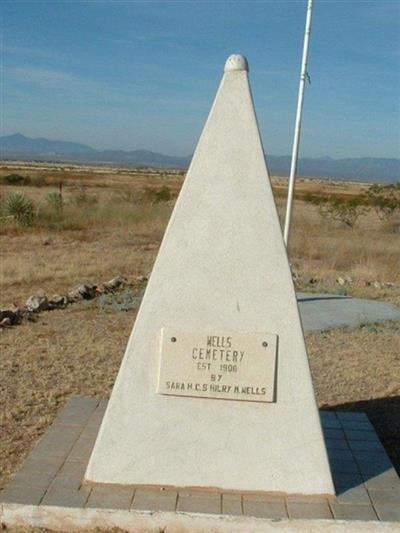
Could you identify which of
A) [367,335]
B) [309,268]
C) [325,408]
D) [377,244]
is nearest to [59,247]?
[309,268]

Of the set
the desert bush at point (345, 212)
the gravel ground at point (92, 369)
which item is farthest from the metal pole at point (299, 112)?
the desert bush at point (345, 212)

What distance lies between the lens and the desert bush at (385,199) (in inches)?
930

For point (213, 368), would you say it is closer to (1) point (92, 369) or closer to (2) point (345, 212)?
(1) point (92, 369)

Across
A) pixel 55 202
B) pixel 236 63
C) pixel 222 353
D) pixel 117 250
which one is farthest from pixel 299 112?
pixel 55 202

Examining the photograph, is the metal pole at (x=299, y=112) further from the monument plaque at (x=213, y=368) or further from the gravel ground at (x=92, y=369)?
the monument plaque at (x=213, y=368)

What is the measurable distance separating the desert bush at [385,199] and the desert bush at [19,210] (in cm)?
1121

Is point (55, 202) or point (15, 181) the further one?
point (15, 181)

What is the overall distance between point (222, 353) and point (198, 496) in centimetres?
68

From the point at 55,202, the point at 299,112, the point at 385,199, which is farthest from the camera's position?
the point at 385,199

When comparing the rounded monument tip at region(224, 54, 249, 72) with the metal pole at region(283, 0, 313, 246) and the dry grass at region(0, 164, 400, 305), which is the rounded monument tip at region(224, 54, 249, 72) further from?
the dry grass at region(0, 164, 400, 305)

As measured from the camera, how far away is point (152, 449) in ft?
11.6

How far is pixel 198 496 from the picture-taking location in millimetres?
3459

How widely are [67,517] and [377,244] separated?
13532 mm

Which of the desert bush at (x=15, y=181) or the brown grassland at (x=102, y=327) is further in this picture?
the desert bush at (x=15, y=181)
